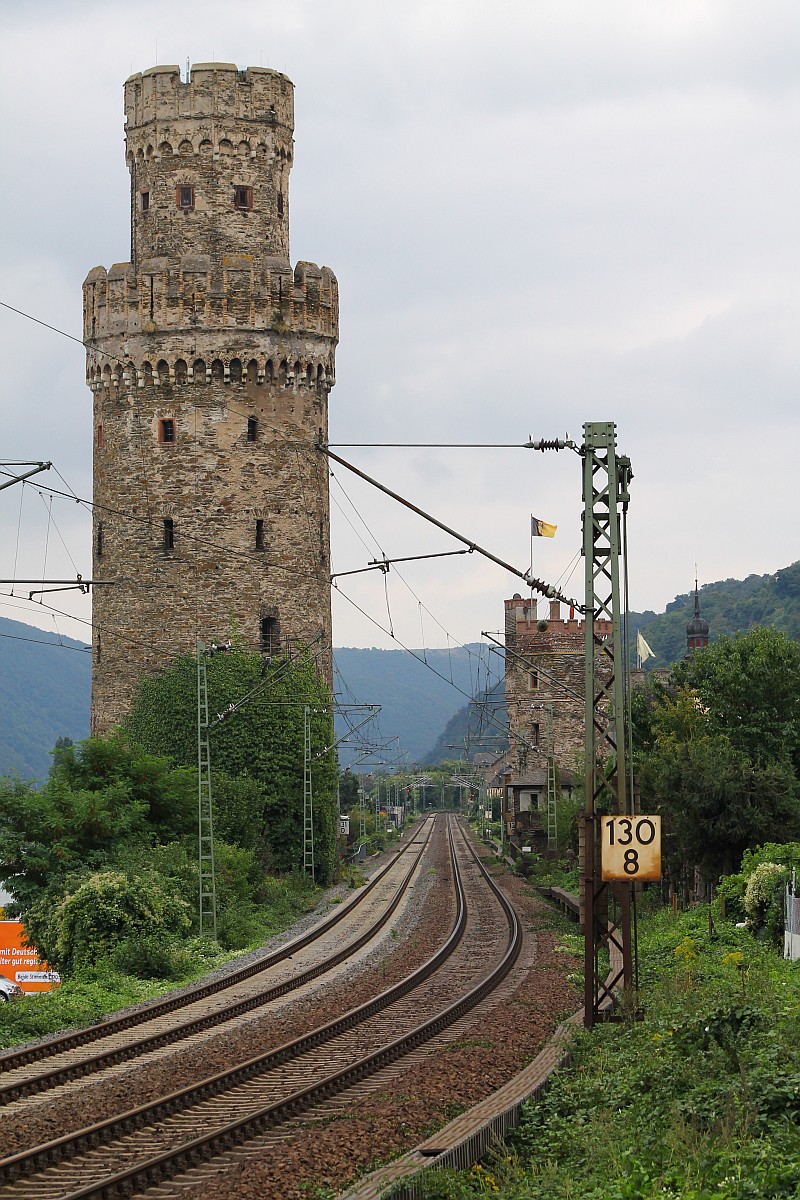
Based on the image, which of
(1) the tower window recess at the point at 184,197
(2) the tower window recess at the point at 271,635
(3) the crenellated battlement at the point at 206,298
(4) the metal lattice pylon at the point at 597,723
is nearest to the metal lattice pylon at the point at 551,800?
(2) the tower window recess at the point at 271,635

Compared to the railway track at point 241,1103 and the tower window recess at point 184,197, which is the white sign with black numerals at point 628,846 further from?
the tower window recess at point 184,197

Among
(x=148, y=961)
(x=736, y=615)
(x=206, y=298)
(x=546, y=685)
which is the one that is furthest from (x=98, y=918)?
(x=736, y=615)

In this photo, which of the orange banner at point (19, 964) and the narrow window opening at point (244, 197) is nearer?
the orange banner at point (19, 964)

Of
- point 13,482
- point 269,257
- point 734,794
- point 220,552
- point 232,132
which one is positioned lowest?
point 734,794

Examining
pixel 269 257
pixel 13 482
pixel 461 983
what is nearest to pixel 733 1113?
pixel 13 482

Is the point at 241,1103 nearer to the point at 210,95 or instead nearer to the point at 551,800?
the point at 210,95

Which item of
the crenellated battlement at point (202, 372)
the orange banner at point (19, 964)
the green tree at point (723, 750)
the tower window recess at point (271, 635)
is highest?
the crenellated battlement at point (202, 372)

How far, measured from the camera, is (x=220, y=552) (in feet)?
176

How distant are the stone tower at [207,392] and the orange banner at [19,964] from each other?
8.83 meters

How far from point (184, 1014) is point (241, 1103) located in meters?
7.99

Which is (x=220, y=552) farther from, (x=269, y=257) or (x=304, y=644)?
(x=269, y=257)

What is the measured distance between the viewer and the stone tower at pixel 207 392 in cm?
5359

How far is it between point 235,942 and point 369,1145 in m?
23.2

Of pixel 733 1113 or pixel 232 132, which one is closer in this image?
pixel 733 1113
